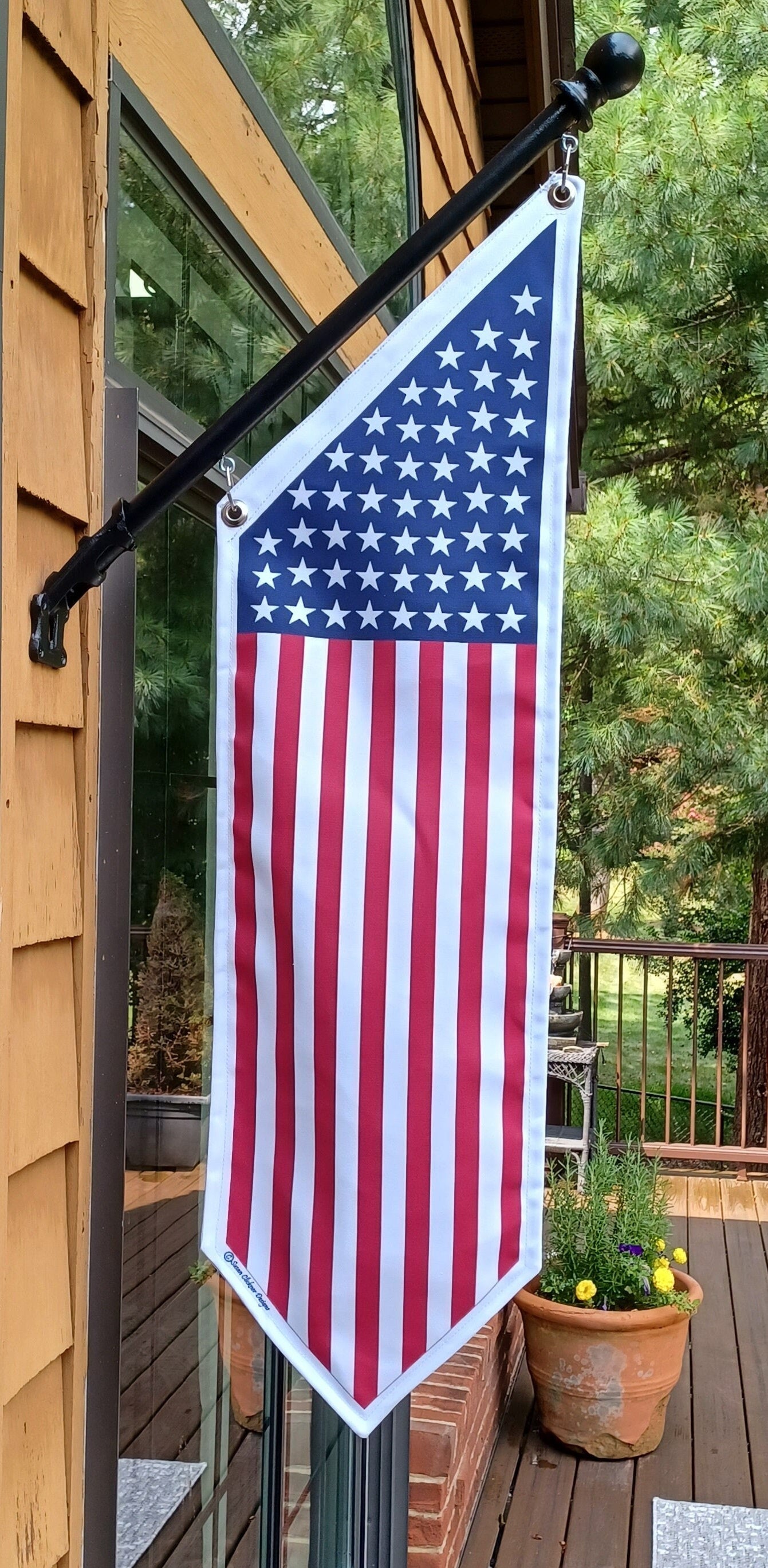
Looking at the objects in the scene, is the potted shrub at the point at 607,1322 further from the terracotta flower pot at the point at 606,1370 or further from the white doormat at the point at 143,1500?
the white doormat at the point at 143,1500

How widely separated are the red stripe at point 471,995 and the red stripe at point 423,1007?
24 mm

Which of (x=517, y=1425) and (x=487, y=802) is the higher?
(x=487, y=802)

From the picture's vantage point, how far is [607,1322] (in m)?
3.53

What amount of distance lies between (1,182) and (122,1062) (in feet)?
2.32

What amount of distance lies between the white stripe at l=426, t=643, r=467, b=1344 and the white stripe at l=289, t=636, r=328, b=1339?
10 cm

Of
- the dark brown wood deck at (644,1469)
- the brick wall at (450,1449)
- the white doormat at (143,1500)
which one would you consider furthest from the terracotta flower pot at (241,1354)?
the dark brown wood deck at (644,1469)

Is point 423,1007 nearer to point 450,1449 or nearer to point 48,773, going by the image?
point 48,773

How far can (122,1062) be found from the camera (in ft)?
3.94

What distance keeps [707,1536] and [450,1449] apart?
720 millimetres

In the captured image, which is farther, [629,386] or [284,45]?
[629,386]

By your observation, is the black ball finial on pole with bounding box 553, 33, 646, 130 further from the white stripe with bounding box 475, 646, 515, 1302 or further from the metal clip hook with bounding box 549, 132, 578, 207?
the white stripe with bounding box 475, 646, 515, 1302

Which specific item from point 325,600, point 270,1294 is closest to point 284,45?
point 325,600

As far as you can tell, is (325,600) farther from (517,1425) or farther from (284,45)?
(517,1425)

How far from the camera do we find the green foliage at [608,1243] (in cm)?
371
